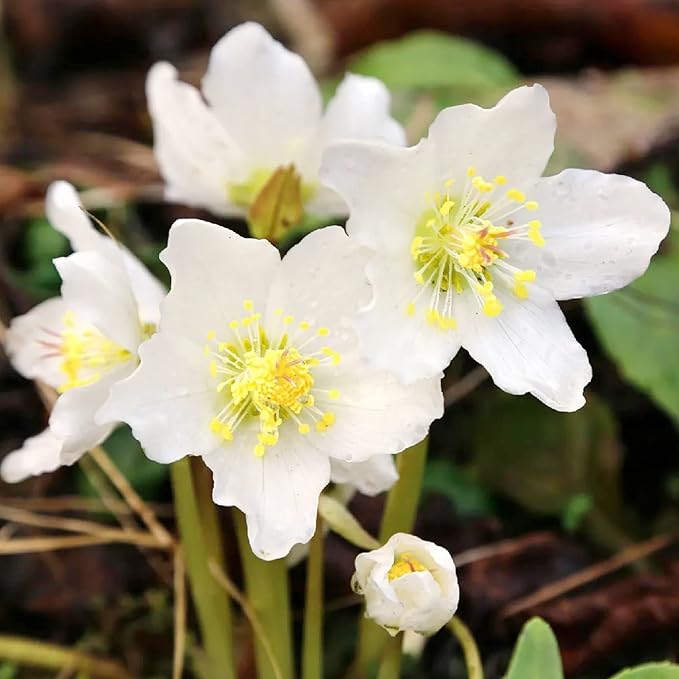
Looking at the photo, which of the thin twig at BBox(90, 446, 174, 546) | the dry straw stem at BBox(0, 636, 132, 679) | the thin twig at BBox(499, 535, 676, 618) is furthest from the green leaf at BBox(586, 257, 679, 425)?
the dry straw stem at BBox(0, 636, 132, 679)

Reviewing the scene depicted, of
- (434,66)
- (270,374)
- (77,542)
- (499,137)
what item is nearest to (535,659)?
(270,374)

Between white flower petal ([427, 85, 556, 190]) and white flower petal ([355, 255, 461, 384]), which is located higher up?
white flower petal ([427, 85, 556, 190])

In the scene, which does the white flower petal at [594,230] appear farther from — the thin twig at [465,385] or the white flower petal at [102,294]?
the thin twig at [465,385]

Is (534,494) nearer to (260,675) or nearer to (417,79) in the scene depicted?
(260,675)

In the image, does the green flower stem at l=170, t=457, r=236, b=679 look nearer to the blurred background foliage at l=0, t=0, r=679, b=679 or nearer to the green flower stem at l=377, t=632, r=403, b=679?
the blurred background foliage at l=0, t=0, r=679, b=679

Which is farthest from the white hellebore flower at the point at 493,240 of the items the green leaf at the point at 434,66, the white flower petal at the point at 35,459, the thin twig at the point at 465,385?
the green leaf at the point at 434,66

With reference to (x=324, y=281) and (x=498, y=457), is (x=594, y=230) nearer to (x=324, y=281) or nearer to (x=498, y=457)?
(x=324, y=281)
